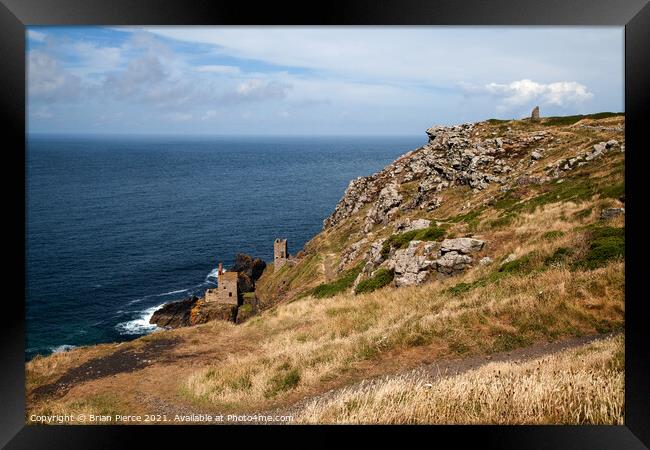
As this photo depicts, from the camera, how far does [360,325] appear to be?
46.6ft

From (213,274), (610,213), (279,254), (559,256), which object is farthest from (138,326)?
(610,213)

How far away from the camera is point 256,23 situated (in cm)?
846

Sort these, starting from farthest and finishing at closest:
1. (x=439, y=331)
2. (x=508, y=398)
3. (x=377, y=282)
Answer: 1. (x=377, y=282)
2. (x=439, y=331)
3. (x=508, y=398)

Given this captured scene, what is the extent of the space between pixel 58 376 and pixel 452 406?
36.1 ft

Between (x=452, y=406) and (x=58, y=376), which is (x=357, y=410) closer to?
(x=452, y=406)

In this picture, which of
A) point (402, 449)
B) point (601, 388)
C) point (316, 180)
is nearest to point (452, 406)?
point (402, 449)

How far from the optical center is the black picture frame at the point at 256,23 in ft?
27.2

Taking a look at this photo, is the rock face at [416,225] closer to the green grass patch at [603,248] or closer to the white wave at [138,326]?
the green grass patch at [603,248]

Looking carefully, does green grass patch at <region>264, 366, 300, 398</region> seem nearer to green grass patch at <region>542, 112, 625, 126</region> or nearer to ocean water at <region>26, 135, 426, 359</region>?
ocean water at <region>26, 135, 426, 359</region>


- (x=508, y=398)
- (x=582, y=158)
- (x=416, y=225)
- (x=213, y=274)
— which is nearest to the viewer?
(x=508, y=398)

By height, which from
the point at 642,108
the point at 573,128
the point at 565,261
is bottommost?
the point at 565,261

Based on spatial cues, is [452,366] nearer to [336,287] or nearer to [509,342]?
[509,342]

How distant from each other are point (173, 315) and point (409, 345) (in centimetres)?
3334

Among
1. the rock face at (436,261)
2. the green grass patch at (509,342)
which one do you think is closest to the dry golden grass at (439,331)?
the green grass patch at (509,342)
